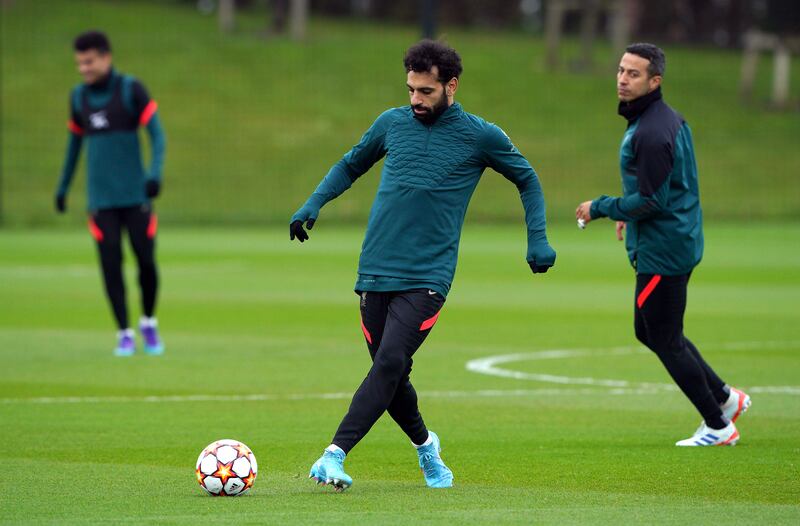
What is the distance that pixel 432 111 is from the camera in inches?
285

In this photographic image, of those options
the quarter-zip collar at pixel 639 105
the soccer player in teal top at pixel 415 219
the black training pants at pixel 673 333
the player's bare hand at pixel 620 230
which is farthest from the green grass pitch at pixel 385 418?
the quarter-zip collar at pixel 639 105

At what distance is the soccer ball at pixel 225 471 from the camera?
6980 mm

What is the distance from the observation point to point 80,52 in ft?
42.4

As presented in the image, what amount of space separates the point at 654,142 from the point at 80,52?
6.06 m

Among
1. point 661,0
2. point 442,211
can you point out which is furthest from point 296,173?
point 442,211

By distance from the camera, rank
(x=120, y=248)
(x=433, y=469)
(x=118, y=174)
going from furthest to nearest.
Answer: (x=120, y=248) → (x=118, y=174) → (x=433, y=469)

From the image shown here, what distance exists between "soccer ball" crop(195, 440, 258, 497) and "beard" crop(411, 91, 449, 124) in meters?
1.68

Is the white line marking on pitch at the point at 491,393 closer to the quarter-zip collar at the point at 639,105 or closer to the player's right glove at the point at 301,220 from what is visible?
the quarter-zip collar at the point at 639,105

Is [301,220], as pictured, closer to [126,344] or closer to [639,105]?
[639,105]

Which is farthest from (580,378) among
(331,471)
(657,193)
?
(331,471)

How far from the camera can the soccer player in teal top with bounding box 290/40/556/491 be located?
7109 millimetres

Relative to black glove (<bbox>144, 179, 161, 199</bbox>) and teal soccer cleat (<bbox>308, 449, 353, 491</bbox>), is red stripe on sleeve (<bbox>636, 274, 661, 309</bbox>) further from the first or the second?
black glove (<bbox>144, 179, 161, 199</bbox>)

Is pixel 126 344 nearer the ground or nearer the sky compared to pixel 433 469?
nearer the ground

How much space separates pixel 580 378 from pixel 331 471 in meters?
4.94
